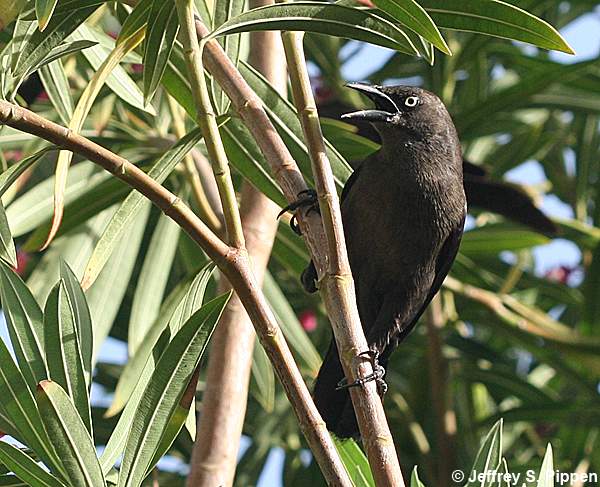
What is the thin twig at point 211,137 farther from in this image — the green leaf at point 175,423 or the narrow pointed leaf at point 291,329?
the narrow pointed leaf at point 291,329

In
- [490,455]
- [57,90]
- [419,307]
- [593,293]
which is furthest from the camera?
[593,293]

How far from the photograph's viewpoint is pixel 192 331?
1.32m

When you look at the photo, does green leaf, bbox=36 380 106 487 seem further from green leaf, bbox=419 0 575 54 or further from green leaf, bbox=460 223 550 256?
green leaf, bbox=460 223 550 256

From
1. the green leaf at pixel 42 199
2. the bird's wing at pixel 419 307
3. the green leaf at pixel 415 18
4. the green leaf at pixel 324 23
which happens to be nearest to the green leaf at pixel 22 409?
the green leaf at pixel 324 23

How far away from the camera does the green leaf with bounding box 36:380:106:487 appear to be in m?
Answer: 1.18

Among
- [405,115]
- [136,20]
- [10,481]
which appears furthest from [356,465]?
[405,115]

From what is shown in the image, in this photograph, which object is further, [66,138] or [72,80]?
[72,80]

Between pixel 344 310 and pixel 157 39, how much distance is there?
0.48 meters

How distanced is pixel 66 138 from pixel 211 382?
0.64 meters

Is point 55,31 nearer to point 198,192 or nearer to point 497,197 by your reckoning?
point 198,192

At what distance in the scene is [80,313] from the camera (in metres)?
1.44

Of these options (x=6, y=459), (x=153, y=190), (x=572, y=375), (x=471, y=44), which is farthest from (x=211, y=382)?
(x=471, y=44)

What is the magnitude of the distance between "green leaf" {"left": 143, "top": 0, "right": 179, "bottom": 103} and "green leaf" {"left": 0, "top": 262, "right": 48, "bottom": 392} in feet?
1.00

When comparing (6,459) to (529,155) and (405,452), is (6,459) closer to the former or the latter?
(405,452)
